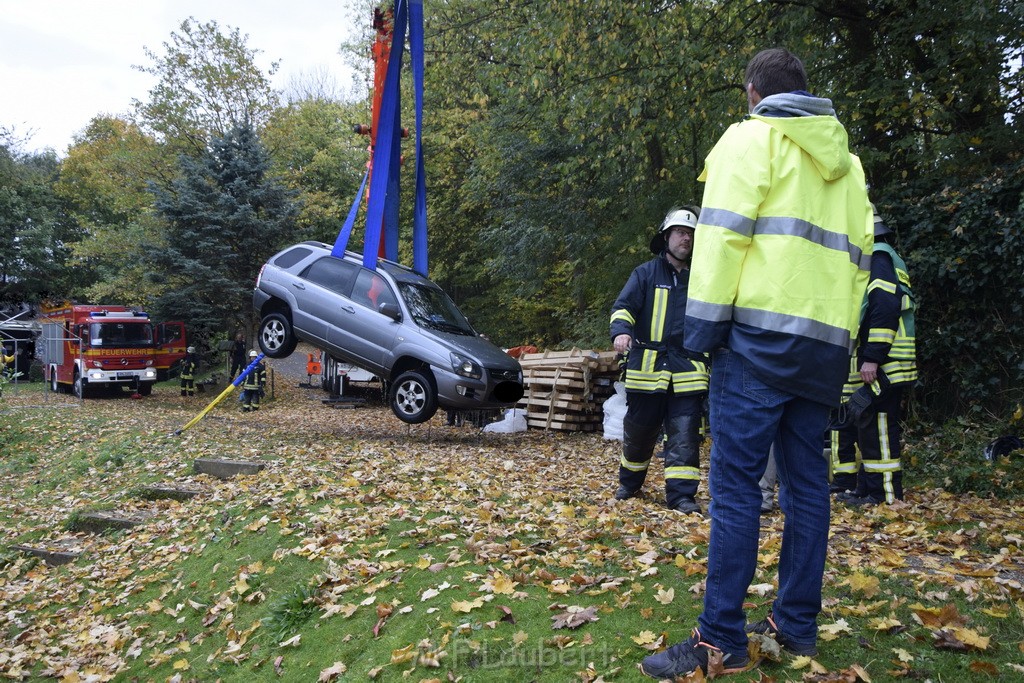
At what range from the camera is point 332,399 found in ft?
73.3

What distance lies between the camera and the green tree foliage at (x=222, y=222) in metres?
21.5

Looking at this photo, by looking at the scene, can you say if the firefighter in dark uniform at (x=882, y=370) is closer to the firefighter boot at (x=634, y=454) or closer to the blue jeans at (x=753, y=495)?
the firefighter boot at (x=634, y=454)

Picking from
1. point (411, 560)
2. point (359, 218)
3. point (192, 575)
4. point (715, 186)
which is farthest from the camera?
point (359, 218)

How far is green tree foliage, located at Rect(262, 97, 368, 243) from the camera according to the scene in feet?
96.8

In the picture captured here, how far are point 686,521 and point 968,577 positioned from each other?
1.80 m

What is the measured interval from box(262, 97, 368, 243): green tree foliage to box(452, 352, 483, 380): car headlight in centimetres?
1828

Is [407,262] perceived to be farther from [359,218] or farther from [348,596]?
[348,596]

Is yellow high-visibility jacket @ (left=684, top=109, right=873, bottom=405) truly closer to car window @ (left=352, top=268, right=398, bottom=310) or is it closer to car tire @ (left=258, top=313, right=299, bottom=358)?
car window @ (left=352, top=268, right=398, bottom=310)

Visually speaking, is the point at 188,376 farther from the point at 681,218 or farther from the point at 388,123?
the point at 681,218

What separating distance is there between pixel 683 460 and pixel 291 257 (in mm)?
7654

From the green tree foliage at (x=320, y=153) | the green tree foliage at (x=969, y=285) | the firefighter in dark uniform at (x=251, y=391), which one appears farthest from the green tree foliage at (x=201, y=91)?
the green tree foliage at (x=969, y=285)

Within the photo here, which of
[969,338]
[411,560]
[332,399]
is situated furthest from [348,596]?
[332,399]

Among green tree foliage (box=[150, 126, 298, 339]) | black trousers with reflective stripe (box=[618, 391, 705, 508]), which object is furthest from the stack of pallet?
green tree foliage (box=[150, 126, 298, 339])

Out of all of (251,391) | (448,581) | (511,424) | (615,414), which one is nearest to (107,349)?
(251,391)
